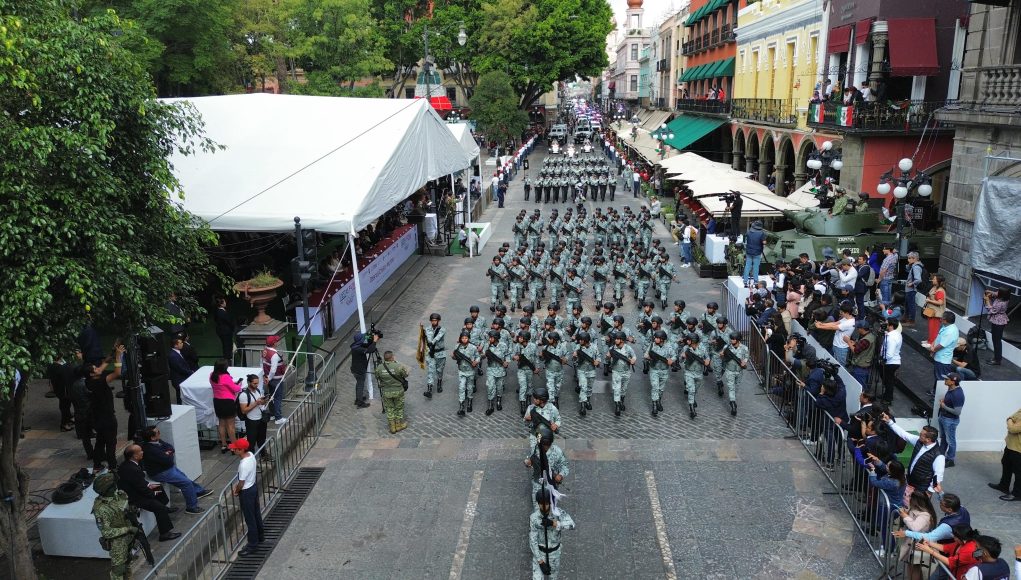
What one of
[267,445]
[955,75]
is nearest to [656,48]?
[955,75]

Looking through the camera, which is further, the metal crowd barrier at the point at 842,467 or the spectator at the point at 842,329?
the spectator at the point at 842,329

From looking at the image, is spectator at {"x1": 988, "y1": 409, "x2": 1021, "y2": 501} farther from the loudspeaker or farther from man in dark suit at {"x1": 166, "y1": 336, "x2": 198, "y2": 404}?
man in dark suit at {"x1": 166, "y1": 336, "x2": 198, "y2": 404}

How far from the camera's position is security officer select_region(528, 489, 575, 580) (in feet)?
22.1

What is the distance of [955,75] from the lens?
65.9ft

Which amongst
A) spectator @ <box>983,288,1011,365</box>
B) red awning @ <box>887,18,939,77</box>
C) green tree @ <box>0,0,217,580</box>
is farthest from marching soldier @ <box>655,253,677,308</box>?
green tree @ <box>0,0,217,580</box>

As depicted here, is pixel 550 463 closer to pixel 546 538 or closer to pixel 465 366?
pixel 546 538

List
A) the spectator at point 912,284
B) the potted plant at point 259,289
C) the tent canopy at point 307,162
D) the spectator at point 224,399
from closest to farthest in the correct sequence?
the spectator at point 224,399 < the potted plant at point 259,289 < the tent canopy at point 307,162 < the spectator at point 912,284

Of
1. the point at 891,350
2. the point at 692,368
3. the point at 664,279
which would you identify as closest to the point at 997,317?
the point at 891,350

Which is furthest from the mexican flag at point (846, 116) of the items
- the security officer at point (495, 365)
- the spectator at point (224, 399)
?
the spectator at point (224, 399)

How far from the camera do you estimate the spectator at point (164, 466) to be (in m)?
8.15

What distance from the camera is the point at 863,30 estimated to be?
2148 centimetres

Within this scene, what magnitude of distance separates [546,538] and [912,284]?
11.1 meters

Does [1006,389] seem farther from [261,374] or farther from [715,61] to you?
[715,61]

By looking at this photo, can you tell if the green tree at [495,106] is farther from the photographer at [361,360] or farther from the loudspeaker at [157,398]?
the loudspeaker at [157,398]
